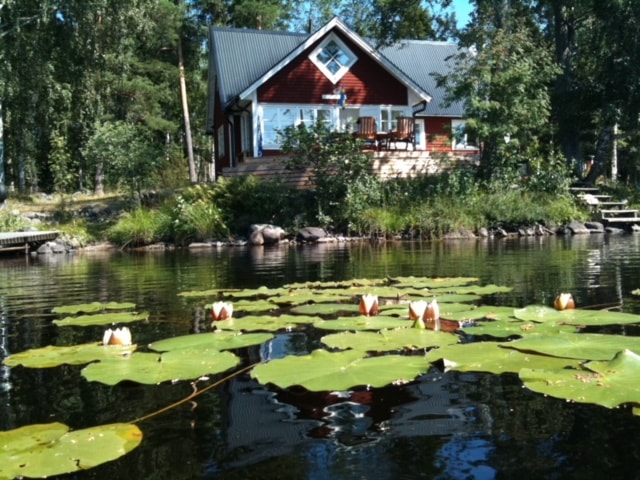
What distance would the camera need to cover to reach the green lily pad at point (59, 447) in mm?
1609

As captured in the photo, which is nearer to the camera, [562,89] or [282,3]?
[562,89]

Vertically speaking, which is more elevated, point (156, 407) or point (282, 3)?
point (282, 3)

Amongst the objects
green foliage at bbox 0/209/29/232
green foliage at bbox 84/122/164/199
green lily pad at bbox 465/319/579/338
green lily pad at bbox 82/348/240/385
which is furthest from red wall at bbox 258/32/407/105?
green lily pad at bbox 82/348/240/385

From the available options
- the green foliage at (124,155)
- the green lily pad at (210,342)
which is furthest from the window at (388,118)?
the green lily pad at (210,342)

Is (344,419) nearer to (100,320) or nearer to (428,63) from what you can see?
(100,320)

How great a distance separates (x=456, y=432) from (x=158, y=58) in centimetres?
3189

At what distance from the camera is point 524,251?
33.3 feet

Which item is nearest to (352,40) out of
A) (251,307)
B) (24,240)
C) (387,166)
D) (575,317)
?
(387,166)

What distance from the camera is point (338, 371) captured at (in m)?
2.35

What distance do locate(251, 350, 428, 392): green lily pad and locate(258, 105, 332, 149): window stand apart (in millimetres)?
19667

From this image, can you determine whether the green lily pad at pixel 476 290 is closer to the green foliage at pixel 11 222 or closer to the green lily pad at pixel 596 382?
the green lily pad at pixel 596 382

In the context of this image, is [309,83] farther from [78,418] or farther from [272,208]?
[78,418]

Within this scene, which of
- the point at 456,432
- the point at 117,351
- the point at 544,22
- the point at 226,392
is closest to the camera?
the point at 456,432

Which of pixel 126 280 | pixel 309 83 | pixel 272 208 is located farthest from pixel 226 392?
pixel 309 83
